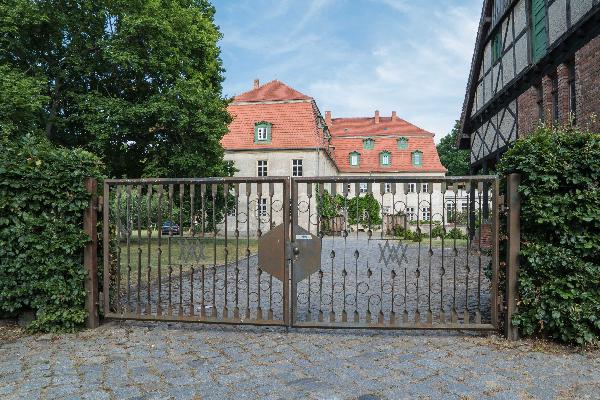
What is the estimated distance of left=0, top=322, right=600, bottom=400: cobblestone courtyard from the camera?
3846 millimetres

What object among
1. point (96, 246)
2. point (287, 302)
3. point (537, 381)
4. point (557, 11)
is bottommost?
point (537, 381)

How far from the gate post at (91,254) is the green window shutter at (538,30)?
11.3 metres

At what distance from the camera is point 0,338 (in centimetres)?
541

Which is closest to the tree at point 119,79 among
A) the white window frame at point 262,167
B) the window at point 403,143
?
the white window frame at point 262,167

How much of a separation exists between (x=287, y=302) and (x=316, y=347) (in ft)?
2.27

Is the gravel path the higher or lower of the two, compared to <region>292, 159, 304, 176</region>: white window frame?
lower

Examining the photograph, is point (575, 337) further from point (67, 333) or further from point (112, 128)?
point (112, 128)

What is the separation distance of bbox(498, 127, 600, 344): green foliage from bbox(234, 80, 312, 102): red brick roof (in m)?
32.9

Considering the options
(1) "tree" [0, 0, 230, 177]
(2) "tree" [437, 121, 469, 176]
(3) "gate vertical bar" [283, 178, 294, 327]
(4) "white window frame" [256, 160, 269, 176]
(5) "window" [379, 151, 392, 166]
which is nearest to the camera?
(3) "gate vertical bar" [283, 178, 294, 327]

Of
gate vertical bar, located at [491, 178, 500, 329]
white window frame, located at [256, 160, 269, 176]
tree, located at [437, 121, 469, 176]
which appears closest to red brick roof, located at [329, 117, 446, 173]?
white window frame, located at [256, 160, 269, 176]

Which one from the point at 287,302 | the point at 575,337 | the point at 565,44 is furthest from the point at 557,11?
the point at 287,302

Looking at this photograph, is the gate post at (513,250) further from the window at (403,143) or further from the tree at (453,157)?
the tree at (453,157)

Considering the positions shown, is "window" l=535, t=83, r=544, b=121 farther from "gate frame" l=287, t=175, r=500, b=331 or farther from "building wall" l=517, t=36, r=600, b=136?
"gate frame" l=287, t=175, r=500, b=331

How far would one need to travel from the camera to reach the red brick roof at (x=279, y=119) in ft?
122
